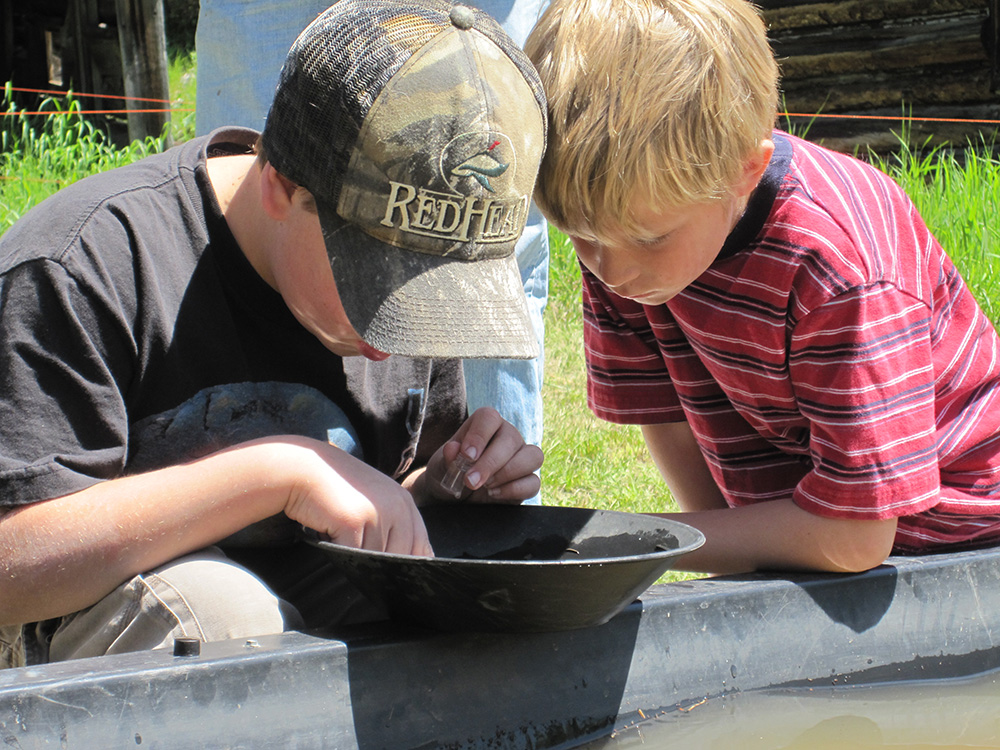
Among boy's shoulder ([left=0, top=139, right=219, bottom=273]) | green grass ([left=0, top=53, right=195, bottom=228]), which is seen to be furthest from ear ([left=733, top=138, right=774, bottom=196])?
green grass ([left=0, top=53, right=195, bottom=228])

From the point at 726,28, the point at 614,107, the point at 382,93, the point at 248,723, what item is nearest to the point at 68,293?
the point at 382,93

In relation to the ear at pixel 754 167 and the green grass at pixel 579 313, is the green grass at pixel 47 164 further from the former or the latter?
the ear at pixel 754 167

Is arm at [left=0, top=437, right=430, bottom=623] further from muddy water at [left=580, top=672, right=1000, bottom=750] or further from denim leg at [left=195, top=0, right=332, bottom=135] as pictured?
denim leg at [left=195, top=0, right=332, bottom=135]

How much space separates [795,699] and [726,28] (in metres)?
1.00

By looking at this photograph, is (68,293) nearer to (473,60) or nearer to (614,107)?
(473,60)

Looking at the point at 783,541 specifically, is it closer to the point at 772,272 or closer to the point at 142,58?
the point at 772,272

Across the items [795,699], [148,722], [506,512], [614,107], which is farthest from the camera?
[506,512]

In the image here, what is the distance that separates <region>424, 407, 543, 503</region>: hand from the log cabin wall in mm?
5629

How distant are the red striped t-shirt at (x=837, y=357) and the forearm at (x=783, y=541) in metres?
0.03

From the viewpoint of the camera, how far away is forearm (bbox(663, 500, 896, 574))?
5.74ft

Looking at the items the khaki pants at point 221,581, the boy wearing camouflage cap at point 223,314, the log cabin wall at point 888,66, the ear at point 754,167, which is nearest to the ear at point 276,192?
the boy wearing camouflage cap at point 223,314

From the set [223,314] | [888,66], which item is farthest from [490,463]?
[888,66]

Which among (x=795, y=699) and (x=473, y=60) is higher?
(x=473, y=60)

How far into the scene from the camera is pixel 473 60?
4.74 feet
